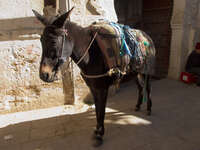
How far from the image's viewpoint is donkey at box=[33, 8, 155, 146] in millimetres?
1904

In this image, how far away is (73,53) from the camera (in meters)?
2.20

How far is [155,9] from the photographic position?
6.24 meters

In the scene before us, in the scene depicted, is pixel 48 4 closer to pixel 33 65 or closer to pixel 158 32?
pixel 33 65

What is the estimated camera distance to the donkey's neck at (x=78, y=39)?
211 centimetres

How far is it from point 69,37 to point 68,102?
7.54ft

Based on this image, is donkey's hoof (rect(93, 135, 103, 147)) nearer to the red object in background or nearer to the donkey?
the donkey

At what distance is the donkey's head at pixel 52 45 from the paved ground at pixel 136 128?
1243mm

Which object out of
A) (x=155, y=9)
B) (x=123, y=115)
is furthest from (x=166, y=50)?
(x=123, y=115)

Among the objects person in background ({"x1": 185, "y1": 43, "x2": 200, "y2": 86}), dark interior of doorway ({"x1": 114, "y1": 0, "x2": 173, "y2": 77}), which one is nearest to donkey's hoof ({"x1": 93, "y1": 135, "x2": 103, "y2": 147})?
person in background ({"x1": 185, "y1": 43, "x2": 200, "y2": 86})

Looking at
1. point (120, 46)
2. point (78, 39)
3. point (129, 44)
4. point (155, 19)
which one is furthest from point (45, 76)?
point (155, 19)

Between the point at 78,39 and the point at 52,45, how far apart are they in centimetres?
40

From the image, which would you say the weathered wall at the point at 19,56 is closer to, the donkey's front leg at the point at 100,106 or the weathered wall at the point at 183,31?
the donkey's front leg at the point at 100,106

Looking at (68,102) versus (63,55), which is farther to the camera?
(68,102)

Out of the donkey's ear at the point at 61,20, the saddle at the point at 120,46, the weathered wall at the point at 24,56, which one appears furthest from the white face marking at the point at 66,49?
the weathered wall at the point at 24,56
